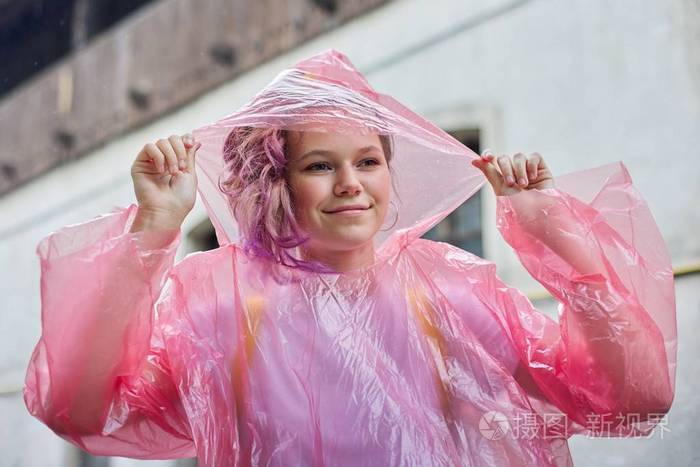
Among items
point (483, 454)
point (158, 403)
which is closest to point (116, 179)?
point (158, 403)

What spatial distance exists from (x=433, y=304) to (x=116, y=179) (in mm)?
2723

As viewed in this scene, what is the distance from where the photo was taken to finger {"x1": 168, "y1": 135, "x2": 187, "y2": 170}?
1.15 m

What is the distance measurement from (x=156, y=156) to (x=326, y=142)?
22 centimetres

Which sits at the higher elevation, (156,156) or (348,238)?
(156,156)

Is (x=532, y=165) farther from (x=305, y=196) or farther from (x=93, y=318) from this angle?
(x=93, y=318)

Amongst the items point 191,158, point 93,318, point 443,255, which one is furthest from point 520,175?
point 93,318

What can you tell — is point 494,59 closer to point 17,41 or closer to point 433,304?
point 433,304

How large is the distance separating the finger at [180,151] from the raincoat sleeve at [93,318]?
0.08 metres

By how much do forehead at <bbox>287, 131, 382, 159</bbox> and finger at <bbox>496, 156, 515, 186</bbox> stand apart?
17 cm

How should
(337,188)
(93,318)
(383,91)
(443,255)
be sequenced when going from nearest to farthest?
1. (93,318)
2. (337,188)
3. (443,255)
4. (383,91)

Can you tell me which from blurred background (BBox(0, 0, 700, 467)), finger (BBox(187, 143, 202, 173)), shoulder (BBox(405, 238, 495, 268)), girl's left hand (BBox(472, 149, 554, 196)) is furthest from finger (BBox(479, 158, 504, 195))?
blurred background (BBox(0, 0, 700, 467))

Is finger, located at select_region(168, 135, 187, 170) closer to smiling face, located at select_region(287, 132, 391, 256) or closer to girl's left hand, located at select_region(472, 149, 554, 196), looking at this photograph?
smiling face, located at select_region(287, 132, 391, 256)

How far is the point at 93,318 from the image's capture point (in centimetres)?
107

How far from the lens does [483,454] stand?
1105mm
